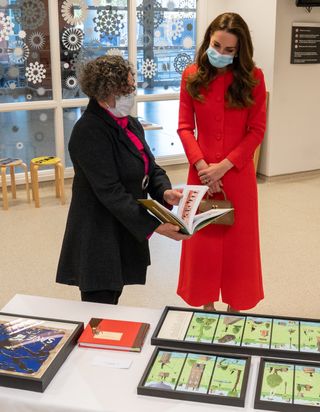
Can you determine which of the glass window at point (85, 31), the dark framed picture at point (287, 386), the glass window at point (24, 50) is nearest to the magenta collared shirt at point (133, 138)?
the dark framed picture at point (287, 386)

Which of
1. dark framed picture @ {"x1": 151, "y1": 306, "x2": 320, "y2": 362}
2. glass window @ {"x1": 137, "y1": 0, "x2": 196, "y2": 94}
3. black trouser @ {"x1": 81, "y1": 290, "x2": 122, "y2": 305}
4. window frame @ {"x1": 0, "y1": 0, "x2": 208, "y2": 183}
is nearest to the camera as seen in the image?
dark framed picture @ {"x1": 151, "y1": 306, "x2": 320, "y2": 362}

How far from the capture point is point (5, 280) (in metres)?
3.57

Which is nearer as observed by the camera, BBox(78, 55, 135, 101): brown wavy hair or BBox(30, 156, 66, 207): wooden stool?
BBox(78, 55, 135, 101): brown wavy hair

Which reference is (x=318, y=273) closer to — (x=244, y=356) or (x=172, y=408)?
(x=244, y=356)

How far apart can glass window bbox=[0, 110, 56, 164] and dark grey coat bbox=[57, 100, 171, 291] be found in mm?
3712

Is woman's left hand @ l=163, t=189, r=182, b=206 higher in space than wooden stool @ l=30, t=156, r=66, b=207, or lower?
higher

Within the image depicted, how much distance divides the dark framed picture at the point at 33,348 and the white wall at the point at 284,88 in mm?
4306

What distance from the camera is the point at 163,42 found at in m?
6.03

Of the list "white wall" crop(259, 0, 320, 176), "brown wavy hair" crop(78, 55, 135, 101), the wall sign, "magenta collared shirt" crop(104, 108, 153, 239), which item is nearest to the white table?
"magenta collared shirt" crop(104, 108, 153, 239)

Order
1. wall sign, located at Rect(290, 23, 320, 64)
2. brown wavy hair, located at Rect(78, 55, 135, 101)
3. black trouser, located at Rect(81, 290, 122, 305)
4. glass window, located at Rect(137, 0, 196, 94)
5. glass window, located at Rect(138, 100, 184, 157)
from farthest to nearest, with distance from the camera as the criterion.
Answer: glass window, located at Rect(138, 100, 184, 157)
glass window, located at Rect(137, 0, 196, 94)
wall sign, located at Rect(290, 23, 320, 64)
black trouser, located at Rect(81, 290, 122, 305)
brown wavy hair, located at Rect(78, 55, 135, 101)

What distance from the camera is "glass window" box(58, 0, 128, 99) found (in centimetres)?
545

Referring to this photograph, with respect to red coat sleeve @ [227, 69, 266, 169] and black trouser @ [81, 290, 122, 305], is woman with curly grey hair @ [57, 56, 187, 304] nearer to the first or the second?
black trouser @ [81, 290, 122, 305]

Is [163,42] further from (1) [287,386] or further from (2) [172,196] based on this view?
(1) [287,386]

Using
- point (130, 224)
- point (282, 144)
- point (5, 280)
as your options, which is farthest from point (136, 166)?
point (282, 144)
